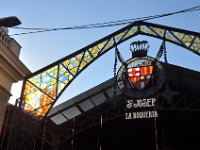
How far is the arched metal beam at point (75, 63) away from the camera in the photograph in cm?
984

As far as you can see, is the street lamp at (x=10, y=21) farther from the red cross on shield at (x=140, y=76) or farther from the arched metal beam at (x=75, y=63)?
the red cross on shield at (x=140, y=76)

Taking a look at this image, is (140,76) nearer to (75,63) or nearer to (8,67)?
(75,63)

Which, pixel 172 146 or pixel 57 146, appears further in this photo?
pixel 172 146

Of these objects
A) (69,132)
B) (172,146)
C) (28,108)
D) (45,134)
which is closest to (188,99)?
(172,146)

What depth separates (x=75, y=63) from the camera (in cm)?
1041

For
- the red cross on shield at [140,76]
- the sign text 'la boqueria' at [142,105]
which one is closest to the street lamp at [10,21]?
the red cross on shield at [140,76]

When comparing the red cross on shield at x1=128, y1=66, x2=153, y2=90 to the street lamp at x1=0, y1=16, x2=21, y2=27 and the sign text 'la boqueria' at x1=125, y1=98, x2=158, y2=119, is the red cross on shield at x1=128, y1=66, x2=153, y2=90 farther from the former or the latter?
the street lamp at x1=0, y1=16, x2=21, y2=27

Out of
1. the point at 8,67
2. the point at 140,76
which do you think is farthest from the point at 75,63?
the point at 140,76

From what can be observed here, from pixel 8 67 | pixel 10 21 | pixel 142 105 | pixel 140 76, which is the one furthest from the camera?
pixel 142 105

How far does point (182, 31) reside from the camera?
10.1 m

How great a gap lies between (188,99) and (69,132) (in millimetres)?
8229

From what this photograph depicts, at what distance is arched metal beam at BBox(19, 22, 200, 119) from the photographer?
984 centimetres

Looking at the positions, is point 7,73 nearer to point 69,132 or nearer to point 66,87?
point 66,87

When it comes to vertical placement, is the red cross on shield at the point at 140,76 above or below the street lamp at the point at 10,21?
above
